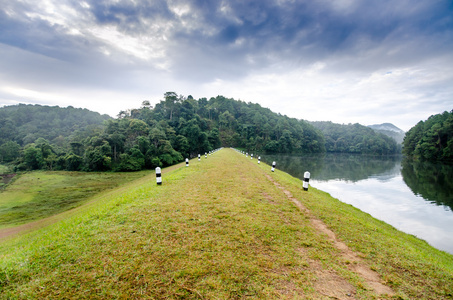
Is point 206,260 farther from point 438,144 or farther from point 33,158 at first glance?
point 438,144

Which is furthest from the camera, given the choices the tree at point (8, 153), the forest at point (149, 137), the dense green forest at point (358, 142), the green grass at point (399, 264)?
the dense green forest at point (358, 142)

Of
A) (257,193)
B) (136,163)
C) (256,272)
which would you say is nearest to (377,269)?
(256,272)

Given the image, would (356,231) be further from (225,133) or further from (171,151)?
(225,133)

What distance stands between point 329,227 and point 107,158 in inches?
1540

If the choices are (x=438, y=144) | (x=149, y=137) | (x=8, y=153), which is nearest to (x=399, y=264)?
(x=149, y=137)

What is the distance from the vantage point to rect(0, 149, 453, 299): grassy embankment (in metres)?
2.57

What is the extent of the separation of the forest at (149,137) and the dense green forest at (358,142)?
446 millimetres

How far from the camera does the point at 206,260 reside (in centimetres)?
316

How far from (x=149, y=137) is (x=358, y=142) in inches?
4561

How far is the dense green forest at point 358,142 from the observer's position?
3856 inches

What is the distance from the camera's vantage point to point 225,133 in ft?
296

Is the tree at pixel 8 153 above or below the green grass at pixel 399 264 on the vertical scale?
below

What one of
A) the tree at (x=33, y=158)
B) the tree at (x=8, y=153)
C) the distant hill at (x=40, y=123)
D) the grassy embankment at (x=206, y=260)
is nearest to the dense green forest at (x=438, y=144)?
the grassy embankment at (x=206, y=260)

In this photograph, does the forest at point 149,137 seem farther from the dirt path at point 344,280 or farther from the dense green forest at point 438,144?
the dense green forest at point 438,144
